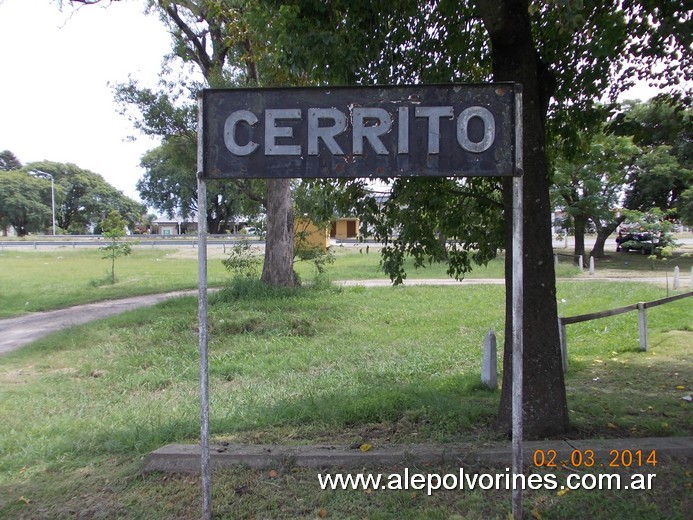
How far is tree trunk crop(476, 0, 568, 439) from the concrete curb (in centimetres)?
29

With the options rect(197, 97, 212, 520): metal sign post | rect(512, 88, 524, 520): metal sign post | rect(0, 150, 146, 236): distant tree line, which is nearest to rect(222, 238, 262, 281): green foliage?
rect(197, 97, 212, 520): metal sign post

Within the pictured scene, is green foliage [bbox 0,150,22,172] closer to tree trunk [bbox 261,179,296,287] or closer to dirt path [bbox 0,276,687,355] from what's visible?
dirt path [bbox 0,276,687,355]

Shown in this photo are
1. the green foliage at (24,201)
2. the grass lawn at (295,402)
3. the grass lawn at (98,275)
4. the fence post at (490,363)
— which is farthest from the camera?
the green foliage at (24,201)

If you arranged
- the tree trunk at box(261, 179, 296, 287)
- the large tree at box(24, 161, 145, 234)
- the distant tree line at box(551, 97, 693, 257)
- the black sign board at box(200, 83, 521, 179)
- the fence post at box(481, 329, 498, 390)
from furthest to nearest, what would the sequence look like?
the large tree at box(24, 161, 145, 234)
the distant tree line at box(551, 97, 693, 257)
the tree trunk at box(261, 179, 296, 287)
the fence post at box(481, 329, 498, 390)
the black sign board at box(200, 83, 521, 179)

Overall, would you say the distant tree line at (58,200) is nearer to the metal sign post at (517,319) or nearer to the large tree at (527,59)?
the large tree at (527,59)

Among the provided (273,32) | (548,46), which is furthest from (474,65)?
(273,32)

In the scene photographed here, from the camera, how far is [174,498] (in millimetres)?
3789

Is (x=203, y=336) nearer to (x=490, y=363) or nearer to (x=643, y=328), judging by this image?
(x=490, y=363)

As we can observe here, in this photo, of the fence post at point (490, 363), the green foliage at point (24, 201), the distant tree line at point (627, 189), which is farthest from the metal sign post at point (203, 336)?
the green foliage at point (24, 201)

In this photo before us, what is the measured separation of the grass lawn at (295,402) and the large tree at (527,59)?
963 millimetres

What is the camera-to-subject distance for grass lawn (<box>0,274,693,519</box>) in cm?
368

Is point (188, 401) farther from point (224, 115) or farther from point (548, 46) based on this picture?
point (548, 46)

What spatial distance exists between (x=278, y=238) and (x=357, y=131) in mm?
13146

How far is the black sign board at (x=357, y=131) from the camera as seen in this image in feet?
10.8
